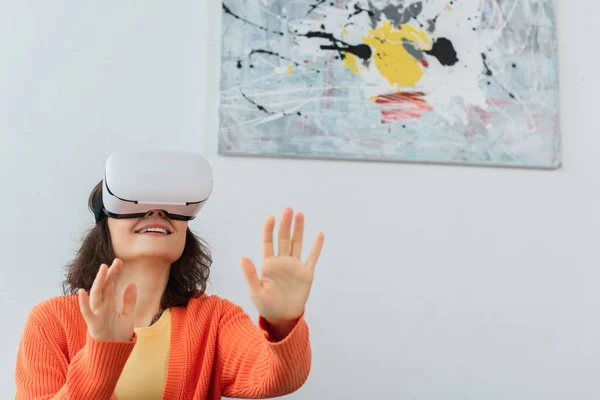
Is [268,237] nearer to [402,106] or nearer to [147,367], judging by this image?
[147,367]

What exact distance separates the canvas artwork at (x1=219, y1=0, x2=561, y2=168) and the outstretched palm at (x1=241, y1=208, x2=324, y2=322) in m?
0.73

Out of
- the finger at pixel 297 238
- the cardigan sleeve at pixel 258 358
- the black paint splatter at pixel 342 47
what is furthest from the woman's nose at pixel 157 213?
the black paint splatter at pixel 342 47

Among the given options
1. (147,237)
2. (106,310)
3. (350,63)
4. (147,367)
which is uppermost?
(350,63)

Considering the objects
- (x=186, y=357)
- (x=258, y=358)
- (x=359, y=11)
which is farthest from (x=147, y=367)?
(x=359, y=11)

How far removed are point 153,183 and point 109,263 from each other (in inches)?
8.2

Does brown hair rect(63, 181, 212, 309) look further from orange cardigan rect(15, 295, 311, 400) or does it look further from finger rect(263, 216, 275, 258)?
finger rect(263, 216, 275, 258)

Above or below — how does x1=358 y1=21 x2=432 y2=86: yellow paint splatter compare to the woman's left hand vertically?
above

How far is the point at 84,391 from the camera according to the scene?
0.99 m

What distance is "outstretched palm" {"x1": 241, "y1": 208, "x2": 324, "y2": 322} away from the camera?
980 mm

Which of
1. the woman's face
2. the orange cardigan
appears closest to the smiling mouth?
the woman's face

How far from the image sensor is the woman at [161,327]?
99cm

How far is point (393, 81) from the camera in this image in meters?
1.80

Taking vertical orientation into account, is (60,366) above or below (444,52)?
below

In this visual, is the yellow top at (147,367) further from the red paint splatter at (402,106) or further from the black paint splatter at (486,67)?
the black paint splatter at (486,67)
